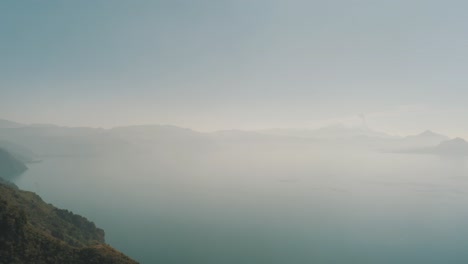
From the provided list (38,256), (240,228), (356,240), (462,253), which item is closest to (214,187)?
(240,228)

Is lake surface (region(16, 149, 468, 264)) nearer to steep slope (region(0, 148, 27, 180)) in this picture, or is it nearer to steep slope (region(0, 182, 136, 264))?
steep slope (region(0, 148, 27, 180))

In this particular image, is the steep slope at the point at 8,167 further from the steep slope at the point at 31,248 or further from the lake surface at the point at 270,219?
the steep slope at the point at 31,248

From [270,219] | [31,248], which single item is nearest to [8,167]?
[270,219]

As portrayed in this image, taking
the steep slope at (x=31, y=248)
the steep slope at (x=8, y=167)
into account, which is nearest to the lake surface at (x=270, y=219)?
the steep slope at (x=8, y=167)

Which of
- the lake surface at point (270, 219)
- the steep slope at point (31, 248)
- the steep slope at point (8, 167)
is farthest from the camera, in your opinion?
the steep slope at point (8, 167)

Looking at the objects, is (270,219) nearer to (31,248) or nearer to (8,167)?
(31,248)

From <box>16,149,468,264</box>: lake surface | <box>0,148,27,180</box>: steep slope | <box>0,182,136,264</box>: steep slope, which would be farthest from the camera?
<box>0,148,27,180</box>: steep slope

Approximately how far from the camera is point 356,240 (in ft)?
164

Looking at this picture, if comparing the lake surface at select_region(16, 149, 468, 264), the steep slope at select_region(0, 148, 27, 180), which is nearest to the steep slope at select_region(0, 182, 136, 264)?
the lake surface at select_region(16, 149, 468, 264)

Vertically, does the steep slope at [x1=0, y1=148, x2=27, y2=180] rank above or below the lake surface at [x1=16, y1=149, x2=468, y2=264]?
above

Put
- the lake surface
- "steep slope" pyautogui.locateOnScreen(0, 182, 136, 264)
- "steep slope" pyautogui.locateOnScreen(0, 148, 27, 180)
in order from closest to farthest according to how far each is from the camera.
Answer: "steep slope" pyautogui.locateOnScreen(0, 182, 136, 264) < the lake surface < "steep slope" pyautogui.locateOnScreen(0, 148, 27, 180)

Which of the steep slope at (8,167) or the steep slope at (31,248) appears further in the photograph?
the steep slope at (8,167)

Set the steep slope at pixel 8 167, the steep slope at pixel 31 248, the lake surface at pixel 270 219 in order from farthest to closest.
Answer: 1. the steep slope at pixel 8 167
2. the lake surface at pixel 270 219
3. the steep slope at pixel 31 248

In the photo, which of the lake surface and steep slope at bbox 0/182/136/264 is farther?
the lake surface
